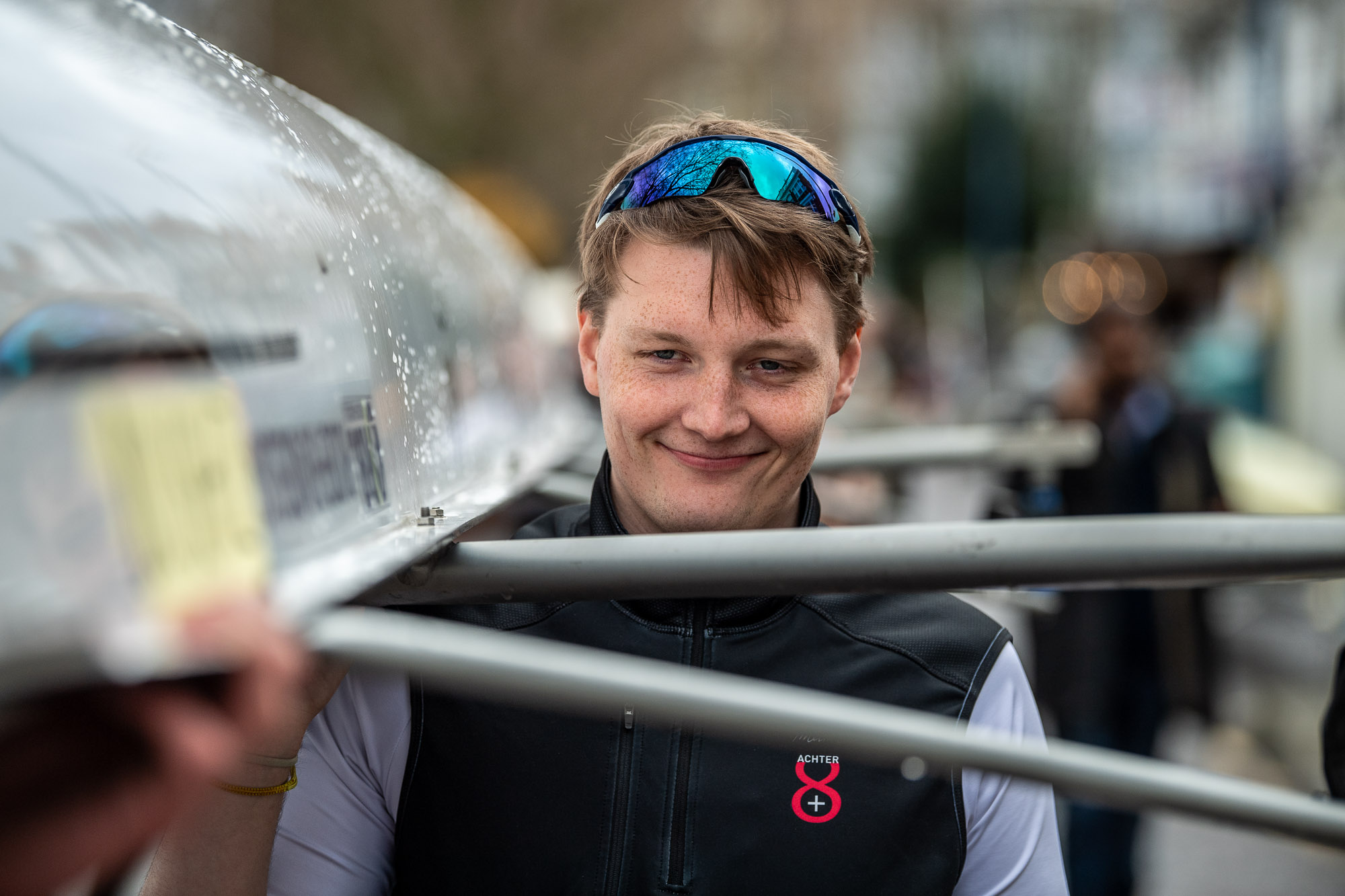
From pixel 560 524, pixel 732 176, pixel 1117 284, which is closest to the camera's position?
pixel 732 176

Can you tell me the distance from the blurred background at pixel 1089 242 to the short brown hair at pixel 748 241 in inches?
24.0

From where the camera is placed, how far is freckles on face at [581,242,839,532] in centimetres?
149

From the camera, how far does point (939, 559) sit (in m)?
1.17

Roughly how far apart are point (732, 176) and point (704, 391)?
0.97 ft

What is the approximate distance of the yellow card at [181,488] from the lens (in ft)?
2.36

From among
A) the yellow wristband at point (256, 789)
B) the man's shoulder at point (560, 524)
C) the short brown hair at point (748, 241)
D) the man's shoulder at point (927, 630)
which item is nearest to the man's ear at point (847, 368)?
the short brown hair at point (748, 241)

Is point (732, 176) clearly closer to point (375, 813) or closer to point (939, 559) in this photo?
point (939, 559)

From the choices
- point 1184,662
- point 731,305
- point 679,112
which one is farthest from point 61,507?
point 1184,662

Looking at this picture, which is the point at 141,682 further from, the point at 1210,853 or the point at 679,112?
the point at 1210,853

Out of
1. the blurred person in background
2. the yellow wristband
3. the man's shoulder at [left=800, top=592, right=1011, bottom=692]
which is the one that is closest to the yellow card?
the yellow wristband

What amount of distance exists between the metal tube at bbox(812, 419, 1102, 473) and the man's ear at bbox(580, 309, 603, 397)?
4.11ft

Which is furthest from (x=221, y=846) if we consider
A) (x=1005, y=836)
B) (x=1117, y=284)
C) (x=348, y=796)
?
(x=1117, y=284)

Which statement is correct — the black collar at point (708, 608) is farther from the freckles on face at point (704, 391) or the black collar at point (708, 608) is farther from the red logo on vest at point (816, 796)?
the red logo on vest at point (816, 796)

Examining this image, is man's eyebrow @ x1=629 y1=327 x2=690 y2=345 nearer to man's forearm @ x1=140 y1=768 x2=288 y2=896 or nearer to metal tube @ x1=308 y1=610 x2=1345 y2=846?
metal tube @ x1=308 y1=610 x2=1345 y2=846
